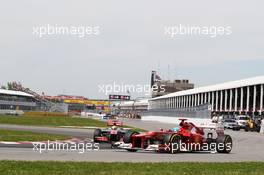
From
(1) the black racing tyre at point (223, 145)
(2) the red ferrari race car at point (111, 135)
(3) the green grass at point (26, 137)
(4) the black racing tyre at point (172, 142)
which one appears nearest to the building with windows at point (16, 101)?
(3) the green grass at point (26, 137)

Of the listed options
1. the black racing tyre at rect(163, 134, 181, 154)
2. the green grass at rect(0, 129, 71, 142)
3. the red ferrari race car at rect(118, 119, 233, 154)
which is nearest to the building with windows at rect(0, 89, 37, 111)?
the green grass at rect(0, 129, 71, 142)

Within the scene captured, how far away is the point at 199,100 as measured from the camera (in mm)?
97938

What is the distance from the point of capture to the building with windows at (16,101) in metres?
129

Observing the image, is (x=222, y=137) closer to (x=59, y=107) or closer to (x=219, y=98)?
(x=219, y=98)

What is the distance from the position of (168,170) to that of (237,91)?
6666 centimetres

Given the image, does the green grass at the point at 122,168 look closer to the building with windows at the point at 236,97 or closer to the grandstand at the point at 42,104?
the building with windows at the point at 236,97

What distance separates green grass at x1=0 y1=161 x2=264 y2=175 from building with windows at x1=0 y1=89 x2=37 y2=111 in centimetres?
11634

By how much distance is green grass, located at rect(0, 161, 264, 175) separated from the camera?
Result: 1085 cm

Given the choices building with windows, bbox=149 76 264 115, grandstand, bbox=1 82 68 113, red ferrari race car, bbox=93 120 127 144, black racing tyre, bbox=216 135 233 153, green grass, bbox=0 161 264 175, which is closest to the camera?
green grass, bbox=0 161 264 175

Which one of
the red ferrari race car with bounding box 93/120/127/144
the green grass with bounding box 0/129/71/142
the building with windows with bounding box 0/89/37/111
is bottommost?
the green grass with bounding box 0/129/71/142

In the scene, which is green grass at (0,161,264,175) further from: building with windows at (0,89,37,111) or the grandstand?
building with windows at (0,89,37,111)

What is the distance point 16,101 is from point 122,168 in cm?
12420

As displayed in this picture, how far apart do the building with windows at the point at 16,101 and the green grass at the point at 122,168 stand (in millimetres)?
116341

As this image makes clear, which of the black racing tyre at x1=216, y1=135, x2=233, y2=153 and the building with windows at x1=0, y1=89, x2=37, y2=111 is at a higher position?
the building with windows at x1=0, y1=89, x2=37, y2=111
